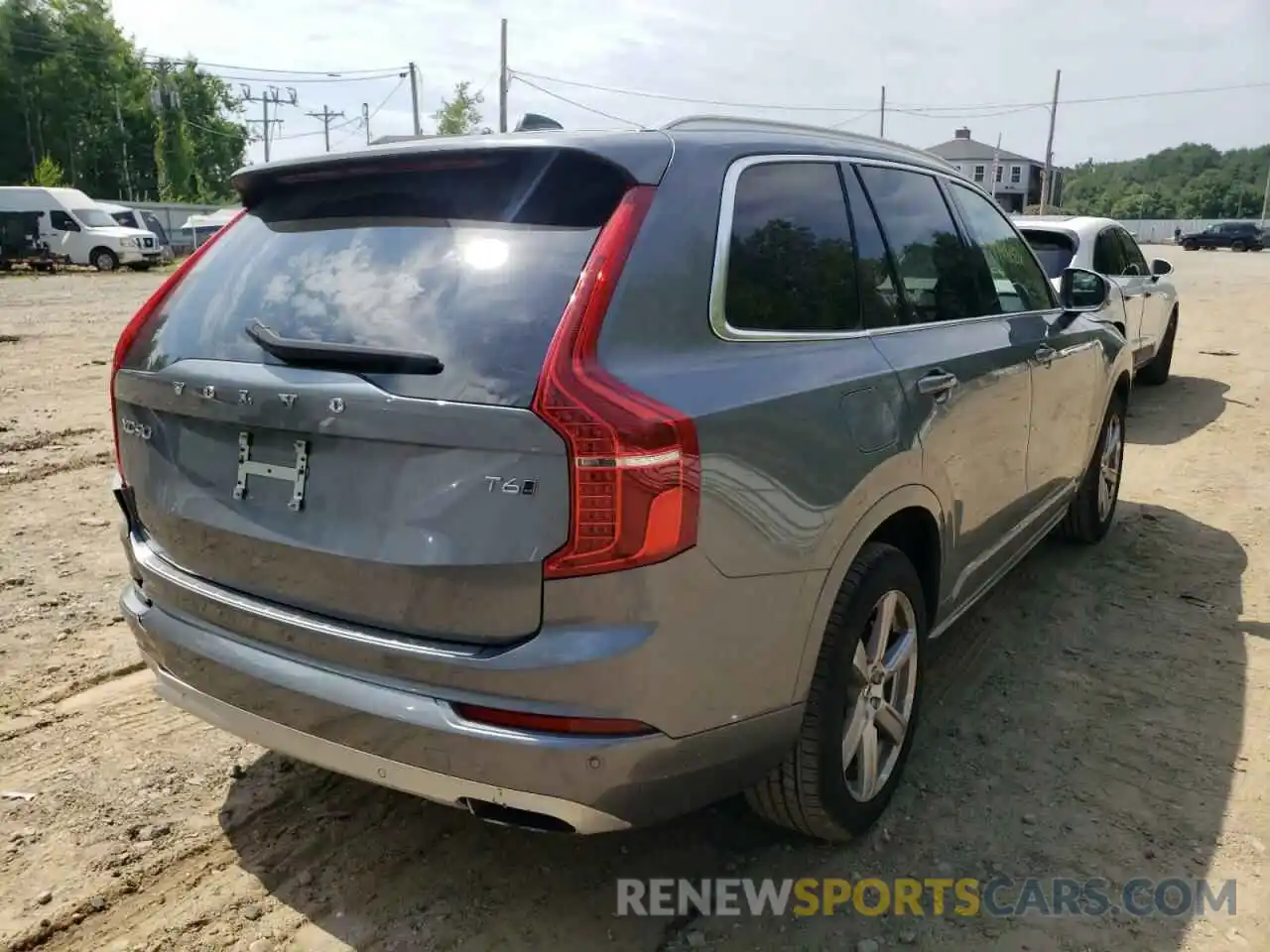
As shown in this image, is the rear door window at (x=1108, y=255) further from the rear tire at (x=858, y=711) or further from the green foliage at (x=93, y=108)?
the green foliage at (x=93, y=108)

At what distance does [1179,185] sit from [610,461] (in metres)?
145

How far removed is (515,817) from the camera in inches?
84.5

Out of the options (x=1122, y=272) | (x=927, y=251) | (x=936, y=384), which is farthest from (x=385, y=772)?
(x=1122, y=272)

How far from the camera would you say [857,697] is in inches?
108

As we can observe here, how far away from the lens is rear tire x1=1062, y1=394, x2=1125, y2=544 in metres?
5.22

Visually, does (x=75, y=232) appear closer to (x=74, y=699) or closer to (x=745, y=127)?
(x=74, y=699)

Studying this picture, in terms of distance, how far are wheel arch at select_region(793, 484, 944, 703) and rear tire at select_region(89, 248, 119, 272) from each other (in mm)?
33379

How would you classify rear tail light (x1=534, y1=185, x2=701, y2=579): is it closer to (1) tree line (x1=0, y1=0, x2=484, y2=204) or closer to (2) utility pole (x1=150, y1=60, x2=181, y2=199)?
(1) tree line (x1=0, y1=0, x2=484, y2=204)

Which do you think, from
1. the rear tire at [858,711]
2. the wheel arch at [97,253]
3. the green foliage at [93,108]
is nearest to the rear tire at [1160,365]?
the rear tire at [858,711]

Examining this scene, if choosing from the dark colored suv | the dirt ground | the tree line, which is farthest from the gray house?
the dirt ground

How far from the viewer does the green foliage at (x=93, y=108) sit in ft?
200

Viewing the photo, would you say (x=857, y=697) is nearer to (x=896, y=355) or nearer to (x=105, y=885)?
(x=896, y=355)


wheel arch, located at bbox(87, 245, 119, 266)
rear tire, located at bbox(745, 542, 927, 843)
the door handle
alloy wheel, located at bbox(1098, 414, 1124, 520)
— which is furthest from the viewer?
wheel arch, located at bbox(87, 245, 119, 266)

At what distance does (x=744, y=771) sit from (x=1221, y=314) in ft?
60.3
